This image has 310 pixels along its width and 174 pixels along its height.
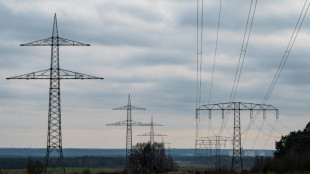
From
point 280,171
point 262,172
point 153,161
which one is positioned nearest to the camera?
point 280,171

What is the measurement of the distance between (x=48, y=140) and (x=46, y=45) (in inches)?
418

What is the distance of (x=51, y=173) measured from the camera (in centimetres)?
6512

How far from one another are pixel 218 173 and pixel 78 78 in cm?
1974

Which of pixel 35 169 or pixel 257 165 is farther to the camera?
pixel 257 165

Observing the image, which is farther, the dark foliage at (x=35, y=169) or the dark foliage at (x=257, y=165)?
the dark foliage at (x=35, y=169)

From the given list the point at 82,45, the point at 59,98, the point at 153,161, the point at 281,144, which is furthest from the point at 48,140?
the point at 281,144

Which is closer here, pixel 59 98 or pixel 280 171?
pixel 280 171

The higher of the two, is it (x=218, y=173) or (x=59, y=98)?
(x=59, y=98)

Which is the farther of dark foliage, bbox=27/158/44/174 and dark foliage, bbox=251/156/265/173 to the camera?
dark foliage, bbox=27/158/44/174

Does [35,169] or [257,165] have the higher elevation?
[35,169]

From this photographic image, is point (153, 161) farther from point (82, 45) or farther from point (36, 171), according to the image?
point (82, 45)

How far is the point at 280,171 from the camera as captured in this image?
50125 mm

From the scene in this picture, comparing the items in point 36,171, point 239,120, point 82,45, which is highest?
point 82,45

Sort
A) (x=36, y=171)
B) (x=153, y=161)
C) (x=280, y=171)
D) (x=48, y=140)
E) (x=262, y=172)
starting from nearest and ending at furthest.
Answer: (x=280, y=171) < (x=262, y=172) < (x=48, y=140) < (x=36, y=171) < (x=153, y=161)
